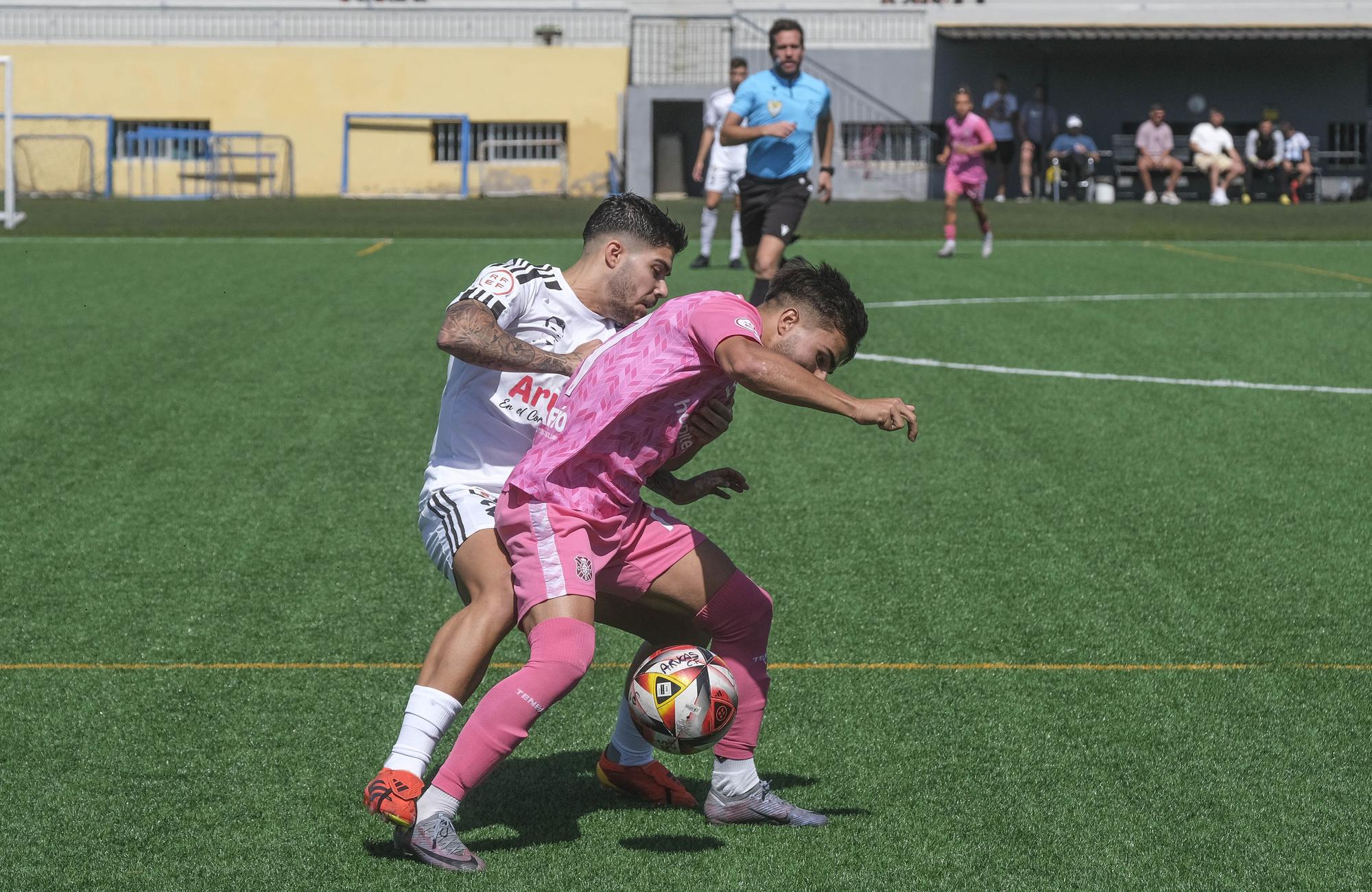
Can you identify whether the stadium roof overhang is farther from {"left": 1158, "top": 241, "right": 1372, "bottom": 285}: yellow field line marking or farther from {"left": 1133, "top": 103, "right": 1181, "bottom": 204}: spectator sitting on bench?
{"left": 1158, "top": 241, "right": 1372, "bottom": 285}: yellow field line marking

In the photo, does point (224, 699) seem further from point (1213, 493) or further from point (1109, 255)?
point (1109, 255)

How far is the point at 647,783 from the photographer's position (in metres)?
4.46

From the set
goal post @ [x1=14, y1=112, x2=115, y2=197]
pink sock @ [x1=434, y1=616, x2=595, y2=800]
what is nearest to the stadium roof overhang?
goal post @ [x1=14, y1=112, x2=115, y2=197]

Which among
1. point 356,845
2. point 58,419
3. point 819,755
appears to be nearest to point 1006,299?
point 58,419

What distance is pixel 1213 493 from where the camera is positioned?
7.86m

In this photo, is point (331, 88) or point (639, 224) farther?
point (331, 88)

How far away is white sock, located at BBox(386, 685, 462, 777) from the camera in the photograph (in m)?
3.96

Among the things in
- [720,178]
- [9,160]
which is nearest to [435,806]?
[720,178]

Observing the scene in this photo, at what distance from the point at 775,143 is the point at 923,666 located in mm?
7967

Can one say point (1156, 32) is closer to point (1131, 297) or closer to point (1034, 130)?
point (1034, 130)

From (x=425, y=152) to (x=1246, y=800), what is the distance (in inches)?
1352

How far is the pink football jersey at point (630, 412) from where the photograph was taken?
13.0 feet

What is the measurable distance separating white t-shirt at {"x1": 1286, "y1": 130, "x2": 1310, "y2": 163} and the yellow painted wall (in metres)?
14.1

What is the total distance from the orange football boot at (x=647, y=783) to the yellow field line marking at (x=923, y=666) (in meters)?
1.11
